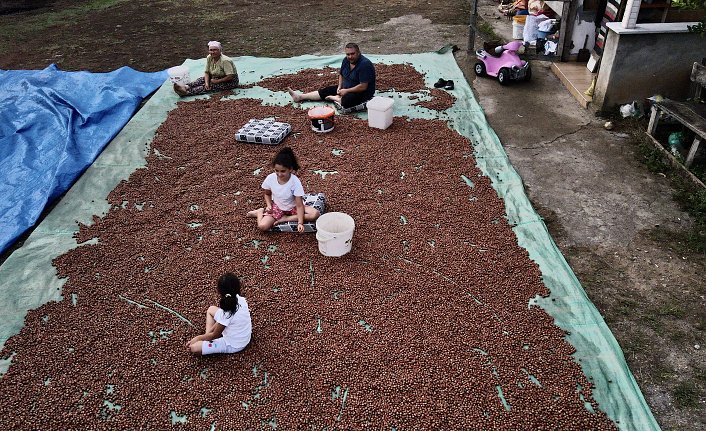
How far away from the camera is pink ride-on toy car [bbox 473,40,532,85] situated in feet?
25.7

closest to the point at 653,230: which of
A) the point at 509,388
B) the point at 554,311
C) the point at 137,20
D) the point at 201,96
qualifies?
the point at 554,311

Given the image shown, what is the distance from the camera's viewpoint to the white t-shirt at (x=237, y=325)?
11.2 feet

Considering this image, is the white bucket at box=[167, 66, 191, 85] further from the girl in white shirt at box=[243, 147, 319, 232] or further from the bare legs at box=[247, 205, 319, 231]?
the bare legs at box=[247, 205, 319, 231]

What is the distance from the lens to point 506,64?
25.9ft

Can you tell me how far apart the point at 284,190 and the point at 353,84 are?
10.0 ft

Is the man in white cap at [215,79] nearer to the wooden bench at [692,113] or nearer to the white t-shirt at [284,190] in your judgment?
the white t-shirt at [284,190]

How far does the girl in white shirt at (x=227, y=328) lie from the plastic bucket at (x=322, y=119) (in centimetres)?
352

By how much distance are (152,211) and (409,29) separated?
7.91 m

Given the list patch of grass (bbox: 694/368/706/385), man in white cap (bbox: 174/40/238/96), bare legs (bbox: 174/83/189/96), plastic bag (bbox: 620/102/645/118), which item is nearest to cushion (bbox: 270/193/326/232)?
patch of grass (bbox: 694/368/706/385)

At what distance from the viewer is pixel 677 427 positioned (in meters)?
3.14

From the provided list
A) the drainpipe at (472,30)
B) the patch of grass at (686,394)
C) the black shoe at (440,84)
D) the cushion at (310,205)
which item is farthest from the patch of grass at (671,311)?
the drainpipe at (472,30)

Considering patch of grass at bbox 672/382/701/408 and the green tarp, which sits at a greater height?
the green tarp

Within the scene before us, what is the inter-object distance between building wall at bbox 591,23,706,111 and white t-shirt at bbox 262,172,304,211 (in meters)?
4.96

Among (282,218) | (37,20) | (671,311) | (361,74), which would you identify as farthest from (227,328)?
(37,20)
